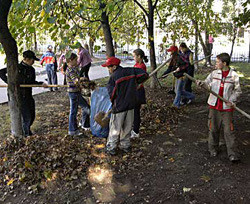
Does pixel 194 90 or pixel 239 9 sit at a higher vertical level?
pixel 239 9

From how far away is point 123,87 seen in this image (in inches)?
169

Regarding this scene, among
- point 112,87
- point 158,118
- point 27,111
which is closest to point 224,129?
point 112,87

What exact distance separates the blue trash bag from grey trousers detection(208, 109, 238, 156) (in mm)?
1931

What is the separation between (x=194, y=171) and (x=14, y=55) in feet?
10.8

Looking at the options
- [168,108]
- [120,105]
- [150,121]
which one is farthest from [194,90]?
[120,105]

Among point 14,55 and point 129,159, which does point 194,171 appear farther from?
point 14,55

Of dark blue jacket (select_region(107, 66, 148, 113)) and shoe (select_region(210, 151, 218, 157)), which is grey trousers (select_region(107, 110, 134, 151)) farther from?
shoe (select_region(210, 151, 218, 157))

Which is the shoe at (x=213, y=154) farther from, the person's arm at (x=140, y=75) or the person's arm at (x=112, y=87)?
the person's arm at (x=112, y=87)

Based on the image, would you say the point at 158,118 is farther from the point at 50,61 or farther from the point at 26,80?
the point at 50,61

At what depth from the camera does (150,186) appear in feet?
11.9

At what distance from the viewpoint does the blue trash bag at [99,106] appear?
17.1 feet

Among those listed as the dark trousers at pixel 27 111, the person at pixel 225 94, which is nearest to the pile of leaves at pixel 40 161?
the dark trousers at pixel 27 111

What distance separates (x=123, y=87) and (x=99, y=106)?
1168mm

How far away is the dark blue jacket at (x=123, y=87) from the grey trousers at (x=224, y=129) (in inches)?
51.4
